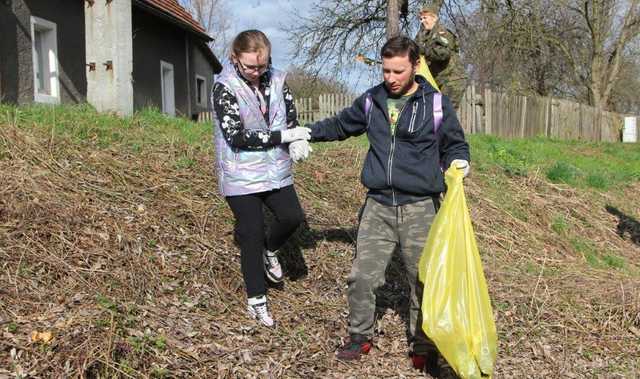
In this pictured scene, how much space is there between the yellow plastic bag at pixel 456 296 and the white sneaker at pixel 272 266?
3.83ft

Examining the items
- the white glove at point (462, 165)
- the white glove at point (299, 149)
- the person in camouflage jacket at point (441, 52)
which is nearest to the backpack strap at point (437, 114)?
the white glove at point (462, 165)

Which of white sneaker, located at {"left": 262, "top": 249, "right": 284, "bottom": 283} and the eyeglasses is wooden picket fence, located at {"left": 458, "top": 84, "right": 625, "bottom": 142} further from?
the eyeglasses

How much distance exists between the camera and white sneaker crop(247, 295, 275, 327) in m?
3.63

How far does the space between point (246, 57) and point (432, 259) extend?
1.52 m

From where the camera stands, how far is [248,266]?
3561mm

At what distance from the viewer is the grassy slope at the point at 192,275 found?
3139 mm

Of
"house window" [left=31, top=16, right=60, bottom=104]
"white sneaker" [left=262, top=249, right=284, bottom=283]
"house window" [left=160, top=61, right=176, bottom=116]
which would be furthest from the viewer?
"house window" [left=160, top=61, right=176, bottom=116]

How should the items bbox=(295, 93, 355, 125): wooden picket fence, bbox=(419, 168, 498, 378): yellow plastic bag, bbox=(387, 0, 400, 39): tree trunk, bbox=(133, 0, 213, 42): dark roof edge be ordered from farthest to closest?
bbox=(295, 93, 355, 125): wooden picket fence
bbox=(133, 0, 213, 42): dark roof edge
bbox=(387, 0, 400, 39): tree trunk
bbox=(419, 168, 498, 378): yellow plastic bag

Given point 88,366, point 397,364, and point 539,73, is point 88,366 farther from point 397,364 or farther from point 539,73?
point 539,73

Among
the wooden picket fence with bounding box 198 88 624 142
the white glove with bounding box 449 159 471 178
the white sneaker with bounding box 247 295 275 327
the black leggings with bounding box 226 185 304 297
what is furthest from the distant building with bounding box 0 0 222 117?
the white glove with bounding box 449 159 471 178

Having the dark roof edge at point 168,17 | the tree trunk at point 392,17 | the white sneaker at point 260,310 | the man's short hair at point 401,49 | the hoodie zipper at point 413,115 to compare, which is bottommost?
the white sneaker at point 260,310

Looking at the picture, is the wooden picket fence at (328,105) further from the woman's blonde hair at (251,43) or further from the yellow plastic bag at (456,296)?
the yellow plastic bag at (456,296)

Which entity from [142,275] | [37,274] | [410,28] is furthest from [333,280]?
[410,28]

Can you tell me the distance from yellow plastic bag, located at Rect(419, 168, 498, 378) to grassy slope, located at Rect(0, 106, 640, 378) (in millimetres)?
671
